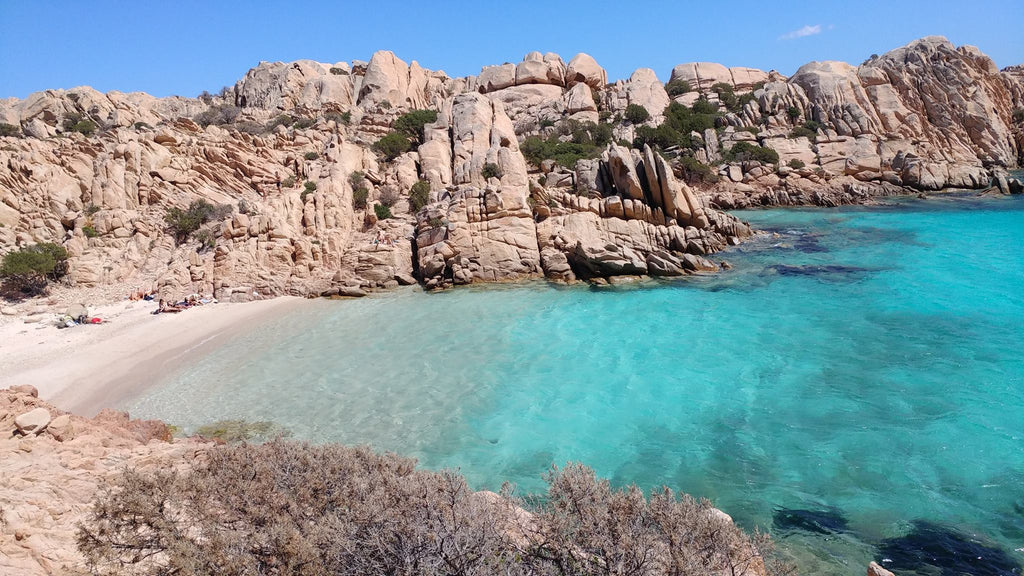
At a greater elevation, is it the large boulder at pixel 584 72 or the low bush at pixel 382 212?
the large boulder at pixel 584 72

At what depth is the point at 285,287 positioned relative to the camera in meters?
20.9

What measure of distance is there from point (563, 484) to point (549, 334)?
9.86m

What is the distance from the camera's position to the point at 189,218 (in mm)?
22734

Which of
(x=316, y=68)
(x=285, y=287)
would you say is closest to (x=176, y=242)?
(x=285, y=287)

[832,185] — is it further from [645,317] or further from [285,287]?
→ [285,287]

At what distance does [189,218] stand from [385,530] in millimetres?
23901

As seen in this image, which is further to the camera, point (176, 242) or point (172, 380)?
point (176, 242)

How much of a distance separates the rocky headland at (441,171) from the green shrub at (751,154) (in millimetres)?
181

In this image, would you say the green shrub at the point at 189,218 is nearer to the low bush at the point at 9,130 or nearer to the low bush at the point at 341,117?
the low bush at the point at 341,117

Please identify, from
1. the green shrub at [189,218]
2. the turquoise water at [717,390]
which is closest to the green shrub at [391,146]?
the green shrub at [189,218]

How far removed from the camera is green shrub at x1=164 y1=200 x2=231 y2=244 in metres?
22.7

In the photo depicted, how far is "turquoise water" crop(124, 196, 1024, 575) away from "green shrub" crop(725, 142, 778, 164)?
83.1 ft

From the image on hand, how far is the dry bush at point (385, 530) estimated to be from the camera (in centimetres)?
405

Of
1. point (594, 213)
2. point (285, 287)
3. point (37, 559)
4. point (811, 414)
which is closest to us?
point (37, 559)
